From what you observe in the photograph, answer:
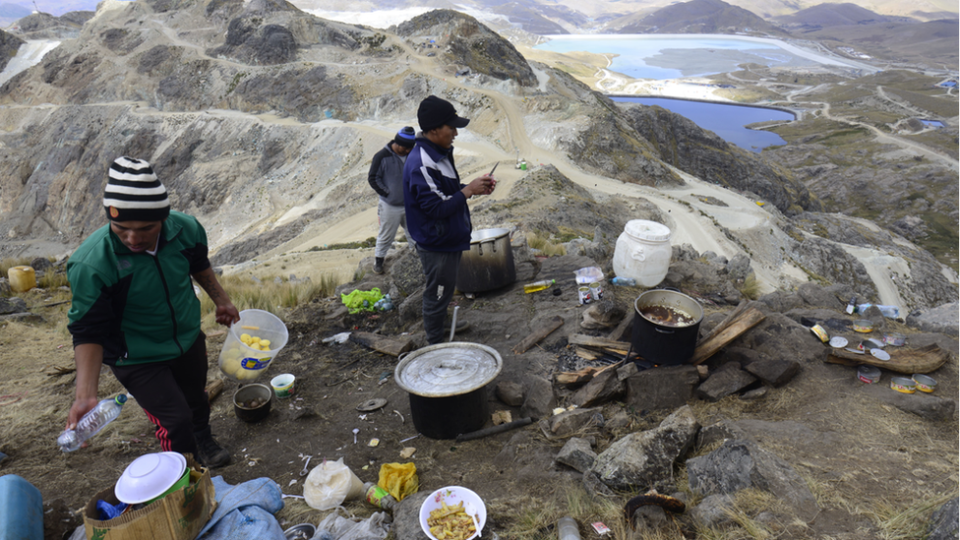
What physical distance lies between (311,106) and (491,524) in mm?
34508

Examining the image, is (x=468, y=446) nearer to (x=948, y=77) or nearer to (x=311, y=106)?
(x=311, y=106)

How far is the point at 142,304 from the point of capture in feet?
8.77

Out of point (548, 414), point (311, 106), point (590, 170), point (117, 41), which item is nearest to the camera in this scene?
point (548, 414)

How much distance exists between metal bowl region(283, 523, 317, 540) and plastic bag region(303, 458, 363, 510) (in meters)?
0.21

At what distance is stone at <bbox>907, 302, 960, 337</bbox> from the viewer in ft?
18.1

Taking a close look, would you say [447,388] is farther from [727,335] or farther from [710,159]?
[710,159]

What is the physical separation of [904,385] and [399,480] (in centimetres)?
410

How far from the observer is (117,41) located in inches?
1756

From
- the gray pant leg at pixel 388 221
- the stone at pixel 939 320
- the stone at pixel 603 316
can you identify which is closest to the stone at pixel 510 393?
the stone at pixel 603 316

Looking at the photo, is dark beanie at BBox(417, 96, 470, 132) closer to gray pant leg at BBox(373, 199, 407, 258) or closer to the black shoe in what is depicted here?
the black shoe

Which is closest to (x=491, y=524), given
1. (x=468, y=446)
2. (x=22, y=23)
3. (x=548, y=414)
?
(x=468, y=446)

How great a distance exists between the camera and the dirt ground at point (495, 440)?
104 inches

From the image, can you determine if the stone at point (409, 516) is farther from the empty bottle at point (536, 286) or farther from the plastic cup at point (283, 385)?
the empty bottle at point (536, 286)

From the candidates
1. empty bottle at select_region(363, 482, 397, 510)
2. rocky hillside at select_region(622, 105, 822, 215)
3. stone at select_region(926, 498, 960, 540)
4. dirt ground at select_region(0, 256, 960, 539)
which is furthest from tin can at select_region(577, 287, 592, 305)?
rocky hillside at select_region(622, 105, 822, 215)
